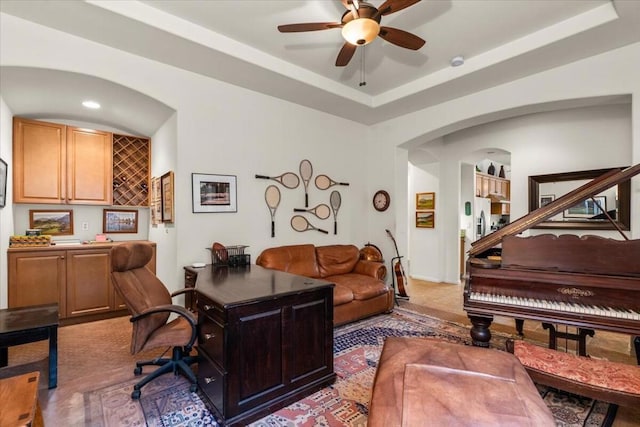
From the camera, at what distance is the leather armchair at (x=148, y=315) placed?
85.2 inches

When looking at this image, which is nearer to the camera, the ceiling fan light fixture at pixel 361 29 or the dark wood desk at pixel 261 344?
the dark wood desk at pixel 261 344

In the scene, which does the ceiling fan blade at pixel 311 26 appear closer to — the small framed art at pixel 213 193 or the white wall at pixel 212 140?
the white wall at pixel 212 140

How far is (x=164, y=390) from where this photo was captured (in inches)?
90.5

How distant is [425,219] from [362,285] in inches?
125

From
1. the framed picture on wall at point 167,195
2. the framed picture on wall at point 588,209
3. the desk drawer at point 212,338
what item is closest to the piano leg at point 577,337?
the framed picture on wall at point 588,209

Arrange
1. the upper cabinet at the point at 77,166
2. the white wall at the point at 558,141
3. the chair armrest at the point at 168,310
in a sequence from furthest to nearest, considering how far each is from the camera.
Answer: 1. the white wall at the point at 558,141
2. the upper cabinet at the point at 77,166
3. the chair armrest at the point at 168,310

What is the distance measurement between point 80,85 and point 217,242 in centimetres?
208

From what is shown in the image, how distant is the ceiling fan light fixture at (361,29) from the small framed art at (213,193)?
2144mm

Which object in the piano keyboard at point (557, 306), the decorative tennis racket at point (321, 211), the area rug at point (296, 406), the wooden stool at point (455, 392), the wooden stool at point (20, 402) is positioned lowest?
the area rug at point (296, 406)

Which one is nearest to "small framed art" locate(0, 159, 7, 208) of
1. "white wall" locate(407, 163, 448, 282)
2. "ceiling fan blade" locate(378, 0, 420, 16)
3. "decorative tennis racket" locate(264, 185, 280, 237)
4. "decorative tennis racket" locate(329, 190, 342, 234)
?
"decorative tennis racket" locate(264, 185, 280, 237)

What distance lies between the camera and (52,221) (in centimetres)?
404

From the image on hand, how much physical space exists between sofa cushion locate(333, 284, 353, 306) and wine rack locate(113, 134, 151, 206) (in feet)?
10.8

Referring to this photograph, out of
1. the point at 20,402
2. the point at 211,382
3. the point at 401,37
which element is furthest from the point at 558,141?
the point at 20,402

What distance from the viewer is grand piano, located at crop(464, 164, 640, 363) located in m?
1.98
